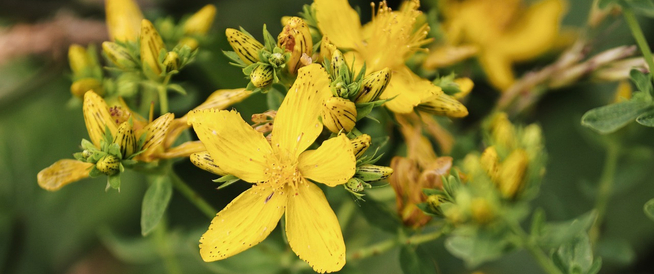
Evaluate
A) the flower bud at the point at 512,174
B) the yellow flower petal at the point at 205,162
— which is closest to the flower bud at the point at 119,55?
the yellow flower petal at the point at 205,162

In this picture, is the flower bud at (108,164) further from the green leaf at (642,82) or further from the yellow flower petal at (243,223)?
the green leaf at (642,82)

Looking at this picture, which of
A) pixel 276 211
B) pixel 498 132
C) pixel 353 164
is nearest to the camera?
pixel 353 164


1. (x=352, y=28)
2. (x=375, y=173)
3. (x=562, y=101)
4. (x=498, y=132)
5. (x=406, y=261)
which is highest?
(x=352, y=28)

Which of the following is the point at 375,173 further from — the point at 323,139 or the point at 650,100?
the point at 650,100

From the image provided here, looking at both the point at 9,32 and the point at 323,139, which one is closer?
the point at 323,139

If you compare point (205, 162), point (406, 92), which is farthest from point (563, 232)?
point (205, 162)

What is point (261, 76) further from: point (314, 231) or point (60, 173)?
point (60, 173)

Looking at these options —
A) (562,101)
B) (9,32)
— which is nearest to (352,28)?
(562,101)
